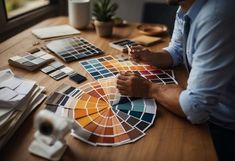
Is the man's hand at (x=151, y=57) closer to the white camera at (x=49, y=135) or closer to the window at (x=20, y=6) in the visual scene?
the white camera at (x=49, y=135)

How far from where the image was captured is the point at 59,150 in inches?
25.7

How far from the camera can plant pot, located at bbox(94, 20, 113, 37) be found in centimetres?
147

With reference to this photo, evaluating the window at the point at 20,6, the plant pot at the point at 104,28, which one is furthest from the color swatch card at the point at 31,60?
the window at the point at 20,6

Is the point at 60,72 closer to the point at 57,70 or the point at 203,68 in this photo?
the point at 57,70

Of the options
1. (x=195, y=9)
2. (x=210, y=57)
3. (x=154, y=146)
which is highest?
(x=195, y=9)

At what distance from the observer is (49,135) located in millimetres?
625

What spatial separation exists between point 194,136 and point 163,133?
0.31ft

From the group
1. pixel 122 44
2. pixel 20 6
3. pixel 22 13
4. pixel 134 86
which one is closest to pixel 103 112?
pixel 134 86

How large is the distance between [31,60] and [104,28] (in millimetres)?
520

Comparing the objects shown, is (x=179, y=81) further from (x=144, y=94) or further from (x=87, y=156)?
(x=87, y=156)

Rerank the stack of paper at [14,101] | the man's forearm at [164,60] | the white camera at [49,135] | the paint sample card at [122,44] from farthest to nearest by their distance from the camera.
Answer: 1. the paint sample card at [122,44]
2. the man's forearm at [164,60]
3. the stack of paper at [14,101]
4. the white camera at [49,135]

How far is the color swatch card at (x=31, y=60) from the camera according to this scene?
1.09m

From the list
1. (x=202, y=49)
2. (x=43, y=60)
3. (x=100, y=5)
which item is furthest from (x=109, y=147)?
(x=100, y=5)

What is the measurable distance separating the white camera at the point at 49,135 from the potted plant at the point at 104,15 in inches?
36.7
